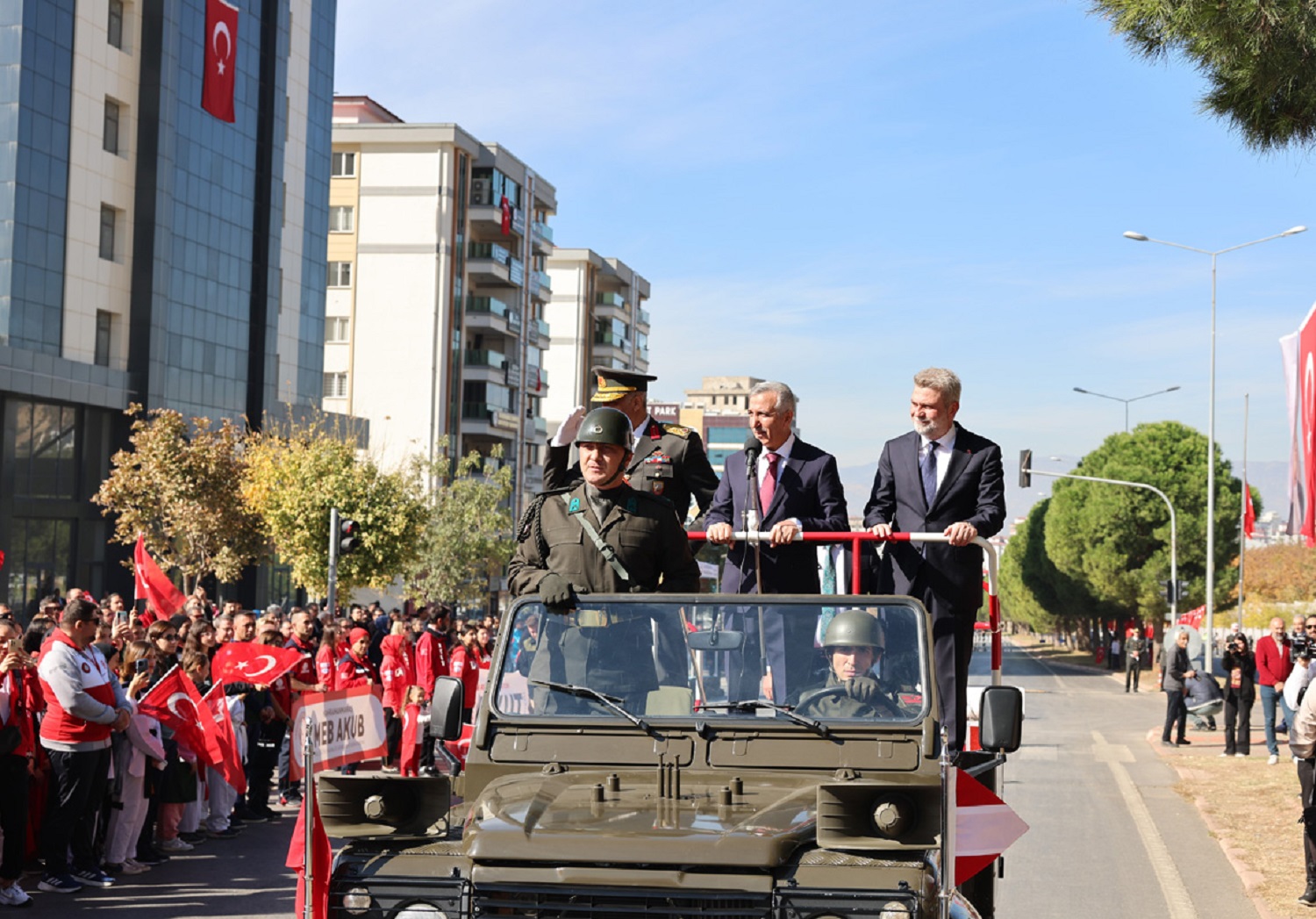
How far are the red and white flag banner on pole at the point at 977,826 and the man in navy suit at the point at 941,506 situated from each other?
107cm

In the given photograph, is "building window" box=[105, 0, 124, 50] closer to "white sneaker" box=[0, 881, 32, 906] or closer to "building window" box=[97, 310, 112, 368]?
"building window" box=[97, 310, 112, 368]

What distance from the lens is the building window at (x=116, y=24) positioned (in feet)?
142

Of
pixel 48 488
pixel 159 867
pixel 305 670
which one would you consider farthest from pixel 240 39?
pixel 159 867

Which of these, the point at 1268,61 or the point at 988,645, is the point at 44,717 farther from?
the point at 1268,61

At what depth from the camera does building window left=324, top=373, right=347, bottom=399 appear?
241ft

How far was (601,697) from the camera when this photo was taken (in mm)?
5434

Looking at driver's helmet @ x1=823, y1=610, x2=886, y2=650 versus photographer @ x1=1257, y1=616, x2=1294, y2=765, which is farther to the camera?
Result: photographer @ x1=1257, y1=616, x2=1294, y2=765

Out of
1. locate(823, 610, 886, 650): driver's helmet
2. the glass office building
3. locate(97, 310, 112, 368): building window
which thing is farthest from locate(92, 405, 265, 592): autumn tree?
locate(823, 610, 886, 650): driver's helmet

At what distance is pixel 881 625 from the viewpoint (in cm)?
552

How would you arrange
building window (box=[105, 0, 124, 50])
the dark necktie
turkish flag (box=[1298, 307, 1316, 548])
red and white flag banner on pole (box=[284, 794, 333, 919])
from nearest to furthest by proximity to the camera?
red and white flag banner on pole (box=[284, 794, 333, 919]) → the dark necktie → turkish flag (box=[1298, 307, 1316, 548]) → building window (box=[105, 0, 124, 50])

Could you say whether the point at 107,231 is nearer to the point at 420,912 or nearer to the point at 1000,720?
the point at 1000,720

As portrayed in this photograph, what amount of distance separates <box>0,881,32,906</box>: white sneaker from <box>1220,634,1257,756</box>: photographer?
17708 mm

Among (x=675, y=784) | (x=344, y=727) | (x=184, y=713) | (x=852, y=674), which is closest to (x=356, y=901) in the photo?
(x=675, y=784)

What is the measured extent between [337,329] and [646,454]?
224 ft
